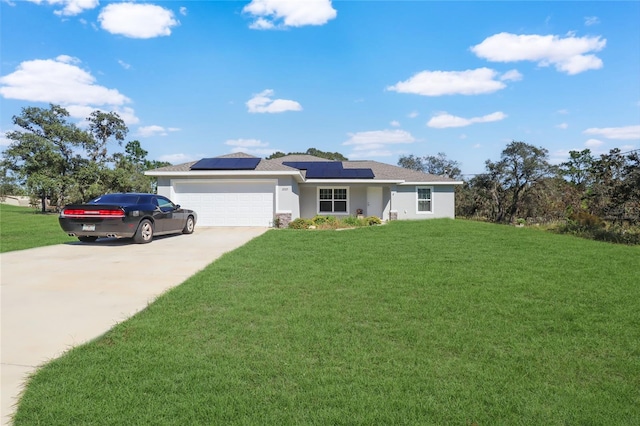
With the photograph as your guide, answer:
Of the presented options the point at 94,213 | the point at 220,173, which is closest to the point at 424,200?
the point at 220,173

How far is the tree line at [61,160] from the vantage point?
33219 mm

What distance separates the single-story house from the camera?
1828 centimetres

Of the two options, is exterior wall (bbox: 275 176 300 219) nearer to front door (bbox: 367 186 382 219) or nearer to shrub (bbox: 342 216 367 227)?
shrub (bbox: 342 216 367 227)

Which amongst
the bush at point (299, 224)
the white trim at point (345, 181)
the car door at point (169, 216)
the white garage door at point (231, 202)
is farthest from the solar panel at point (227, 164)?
the car door at point (169, 216)

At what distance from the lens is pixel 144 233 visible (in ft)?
37.5

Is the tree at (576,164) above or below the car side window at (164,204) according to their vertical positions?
above

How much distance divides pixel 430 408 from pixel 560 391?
119 cm

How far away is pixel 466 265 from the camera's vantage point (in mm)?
7824

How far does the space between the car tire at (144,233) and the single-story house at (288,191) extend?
6.62 m

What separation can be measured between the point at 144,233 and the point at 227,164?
326 inches

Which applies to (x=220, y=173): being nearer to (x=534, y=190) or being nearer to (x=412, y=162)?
(x=534, y=190)

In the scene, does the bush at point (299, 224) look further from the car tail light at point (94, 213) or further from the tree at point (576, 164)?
the tree at point (576, 164)

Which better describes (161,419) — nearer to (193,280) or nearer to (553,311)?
(193,280)

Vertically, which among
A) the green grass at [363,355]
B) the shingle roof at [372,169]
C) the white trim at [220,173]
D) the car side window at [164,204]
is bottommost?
the green grass at [363,355]
